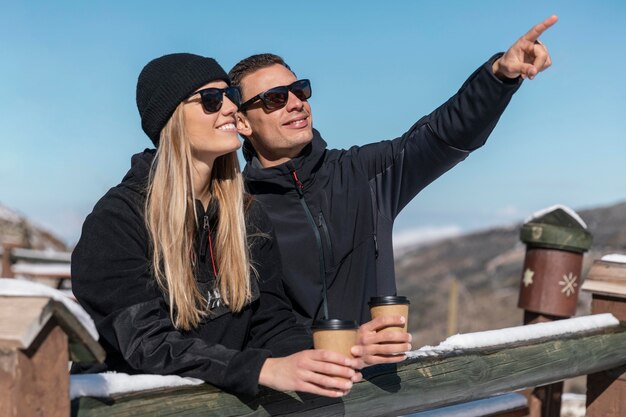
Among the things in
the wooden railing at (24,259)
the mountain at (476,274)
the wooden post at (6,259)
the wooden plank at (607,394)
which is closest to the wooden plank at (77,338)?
the wooden plank at (607,394)

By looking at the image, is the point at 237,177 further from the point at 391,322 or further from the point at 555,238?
the point at 555,238

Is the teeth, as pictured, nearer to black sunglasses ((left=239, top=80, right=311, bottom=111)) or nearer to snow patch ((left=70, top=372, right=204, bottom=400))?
black sunglasses ((left=239, top=80, right=311, bottom=111))

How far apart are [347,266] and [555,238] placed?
5.19 ft

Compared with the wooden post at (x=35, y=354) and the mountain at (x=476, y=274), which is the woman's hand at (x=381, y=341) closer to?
the wooden post at (x=35, y=354)

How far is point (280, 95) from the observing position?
11.6 ft

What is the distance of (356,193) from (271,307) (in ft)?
2.50

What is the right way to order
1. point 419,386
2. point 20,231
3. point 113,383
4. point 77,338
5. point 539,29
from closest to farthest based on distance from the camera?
1. point 77,338
2. point 113,383
3. point 419,386
4. point 539,29
5. point 20,231

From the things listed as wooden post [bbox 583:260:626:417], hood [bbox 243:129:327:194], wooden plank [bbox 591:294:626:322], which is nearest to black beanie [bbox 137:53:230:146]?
hood [bbox 243:129:327:194]

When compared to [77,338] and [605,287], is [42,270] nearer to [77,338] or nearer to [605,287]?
[605,287]

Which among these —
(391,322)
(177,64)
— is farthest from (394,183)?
(391,322)

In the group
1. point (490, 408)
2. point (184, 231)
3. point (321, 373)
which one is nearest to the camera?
point (321, 373)

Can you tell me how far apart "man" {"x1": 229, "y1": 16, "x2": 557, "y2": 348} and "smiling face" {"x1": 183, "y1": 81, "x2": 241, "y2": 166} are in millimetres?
617

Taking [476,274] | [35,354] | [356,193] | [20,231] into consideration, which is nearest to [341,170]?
[356,193]

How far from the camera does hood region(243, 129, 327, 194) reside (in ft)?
11.3
